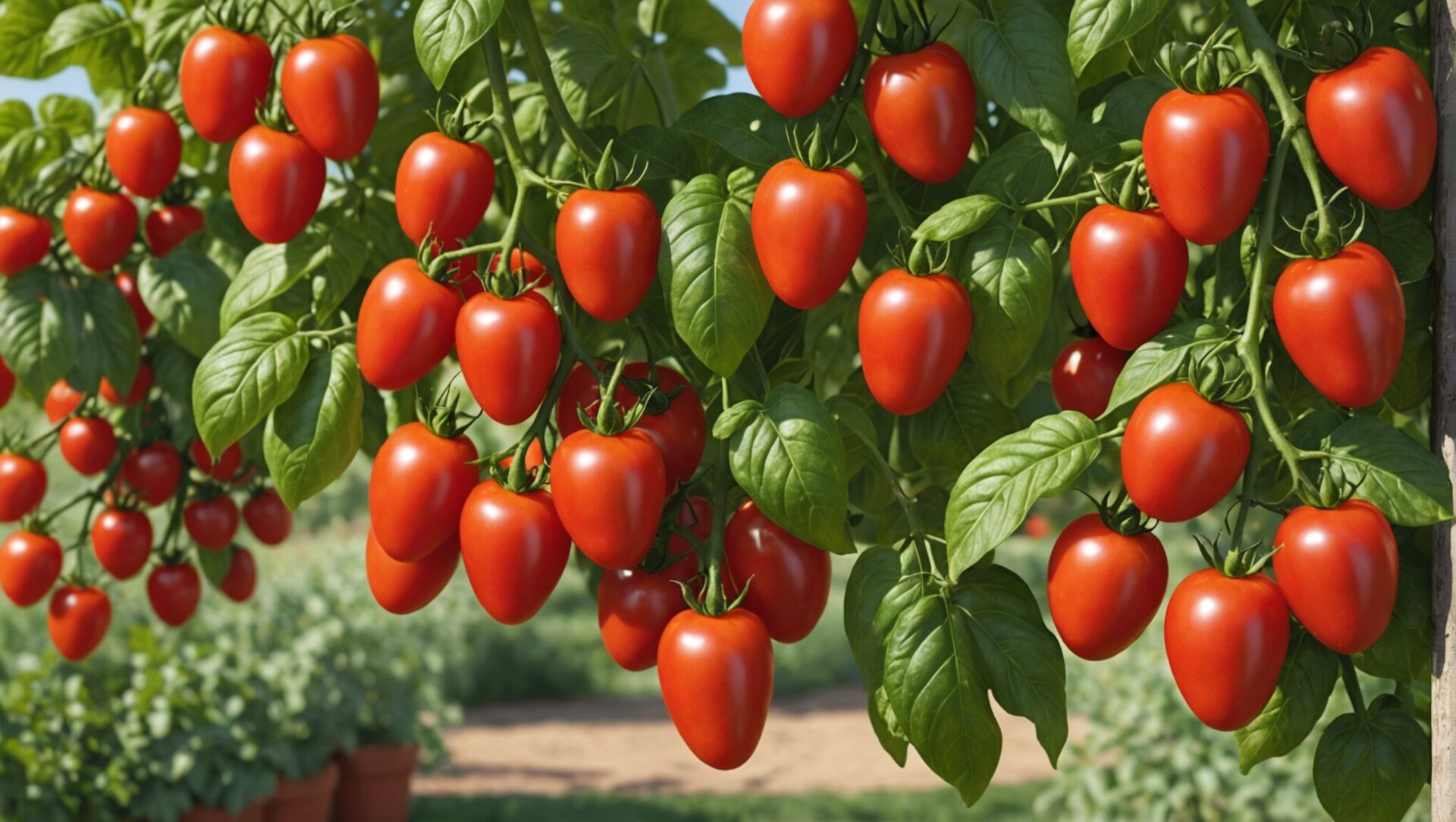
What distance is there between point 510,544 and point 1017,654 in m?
0.33

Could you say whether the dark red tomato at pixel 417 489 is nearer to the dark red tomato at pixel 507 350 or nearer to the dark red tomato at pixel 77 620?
the dark red tomato at pixel 507 350

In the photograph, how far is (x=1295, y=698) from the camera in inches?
33.8

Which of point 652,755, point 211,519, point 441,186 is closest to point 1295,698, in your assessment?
point 441,186

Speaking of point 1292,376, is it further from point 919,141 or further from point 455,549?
point 455,549

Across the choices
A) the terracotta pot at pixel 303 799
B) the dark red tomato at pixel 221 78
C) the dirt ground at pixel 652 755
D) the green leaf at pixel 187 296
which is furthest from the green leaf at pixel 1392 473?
the dirt ground at pixel 652 755

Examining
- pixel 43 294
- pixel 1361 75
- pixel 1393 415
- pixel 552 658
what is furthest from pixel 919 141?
pixel 552 658

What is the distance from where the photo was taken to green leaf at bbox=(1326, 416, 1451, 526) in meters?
0.77

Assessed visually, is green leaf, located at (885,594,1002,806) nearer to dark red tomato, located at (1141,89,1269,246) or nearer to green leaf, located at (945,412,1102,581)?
green leaf, located at (945,412,1102,581)

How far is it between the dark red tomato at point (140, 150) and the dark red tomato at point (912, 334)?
0.75m

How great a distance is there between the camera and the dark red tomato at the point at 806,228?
0.80m

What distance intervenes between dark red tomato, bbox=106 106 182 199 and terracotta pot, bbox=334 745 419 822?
12.2 feet

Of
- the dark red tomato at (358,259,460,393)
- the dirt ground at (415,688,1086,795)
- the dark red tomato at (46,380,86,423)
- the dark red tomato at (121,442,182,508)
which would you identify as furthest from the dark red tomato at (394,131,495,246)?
the dirt ground at (415,688,1086,795)

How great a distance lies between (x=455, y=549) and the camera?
0.96 meters

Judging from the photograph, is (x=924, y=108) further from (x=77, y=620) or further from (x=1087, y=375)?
(x=77, y=620)
